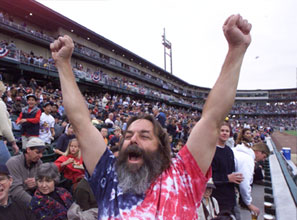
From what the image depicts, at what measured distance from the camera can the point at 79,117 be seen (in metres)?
1.38

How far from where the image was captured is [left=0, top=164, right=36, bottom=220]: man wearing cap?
87.1 inches

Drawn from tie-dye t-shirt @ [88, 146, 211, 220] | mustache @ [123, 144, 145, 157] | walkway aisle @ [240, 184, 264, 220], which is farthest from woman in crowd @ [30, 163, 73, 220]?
walkway aisle @ [240, 184, 264, 220]

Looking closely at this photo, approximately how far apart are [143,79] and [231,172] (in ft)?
118

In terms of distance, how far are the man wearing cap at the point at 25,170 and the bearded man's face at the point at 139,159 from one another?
2109 mm

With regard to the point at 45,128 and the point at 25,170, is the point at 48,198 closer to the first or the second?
the point at 25,170

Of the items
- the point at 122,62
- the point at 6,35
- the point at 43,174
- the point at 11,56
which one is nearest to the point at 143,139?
the point at 43,174

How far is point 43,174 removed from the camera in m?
2.65

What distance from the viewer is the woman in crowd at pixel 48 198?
8.27ft

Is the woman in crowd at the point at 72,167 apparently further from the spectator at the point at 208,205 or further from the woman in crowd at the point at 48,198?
the spectator at the point at 208,205

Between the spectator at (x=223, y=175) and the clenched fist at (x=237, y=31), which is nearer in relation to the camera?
the clenched fist at (x=237, y=31)

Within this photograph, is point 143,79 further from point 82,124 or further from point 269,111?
point 269,111

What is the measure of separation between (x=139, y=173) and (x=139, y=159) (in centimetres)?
10

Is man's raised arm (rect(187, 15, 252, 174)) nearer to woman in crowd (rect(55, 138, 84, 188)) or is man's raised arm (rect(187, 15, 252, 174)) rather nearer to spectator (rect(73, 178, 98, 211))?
spectator (rect(73, 178, 98, 211))

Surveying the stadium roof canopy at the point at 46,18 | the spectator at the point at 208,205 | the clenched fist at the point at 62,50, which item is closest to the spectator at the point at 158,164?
the clenched fist at the point at 62,50
